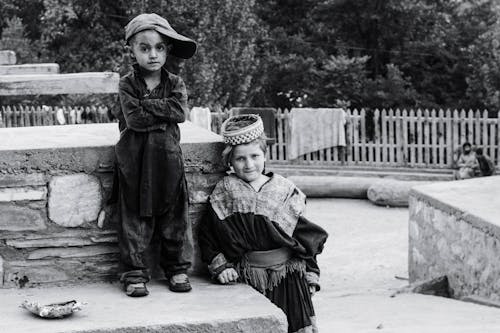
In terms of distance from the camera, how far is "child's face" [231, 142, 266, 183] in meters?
4.24

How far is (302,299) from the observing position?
169 inches

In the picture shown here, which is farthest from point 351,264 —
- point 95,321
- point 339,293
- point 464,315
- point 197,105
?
point 197,105

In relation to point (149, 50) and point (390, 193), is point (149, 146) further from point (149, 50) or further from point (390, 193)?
point (390, 193)

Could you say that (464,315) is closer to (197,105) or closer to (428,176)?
(428,176)

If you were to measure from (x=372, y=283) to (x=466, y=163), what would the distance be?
6.34 m

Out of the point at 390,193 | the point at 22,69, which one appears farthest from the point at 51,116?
the point at 390,193

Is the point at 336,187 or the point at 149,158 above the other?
the point at 149,158

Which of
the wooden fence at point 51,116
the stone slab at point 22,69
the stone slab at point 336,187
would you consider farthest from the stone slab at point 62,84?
the wooden fence at point 51,116

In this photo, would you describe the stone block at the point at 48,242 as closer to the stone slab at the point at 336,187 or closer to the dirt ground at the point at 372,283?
the dirt ground at the point at 372,283

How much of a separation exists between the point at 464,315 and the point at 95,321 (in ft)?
11.0

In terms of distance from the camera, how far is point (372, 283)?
9234 mm

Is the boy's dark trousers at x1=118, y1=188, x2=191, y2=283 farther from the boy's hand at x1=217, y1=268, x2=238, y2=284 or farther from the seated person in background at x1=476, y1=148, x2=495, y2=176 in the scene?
the seated person in background at x1=476, y1=148, x2=495, y2=176

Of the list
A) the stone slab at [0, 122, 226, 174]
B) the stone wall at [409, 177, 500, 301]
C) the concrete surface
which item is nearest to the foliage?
the stone wall at [409, 177, 500, 301]

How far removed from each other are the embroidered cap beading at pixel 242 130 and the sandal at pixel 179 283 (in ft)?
2.25
